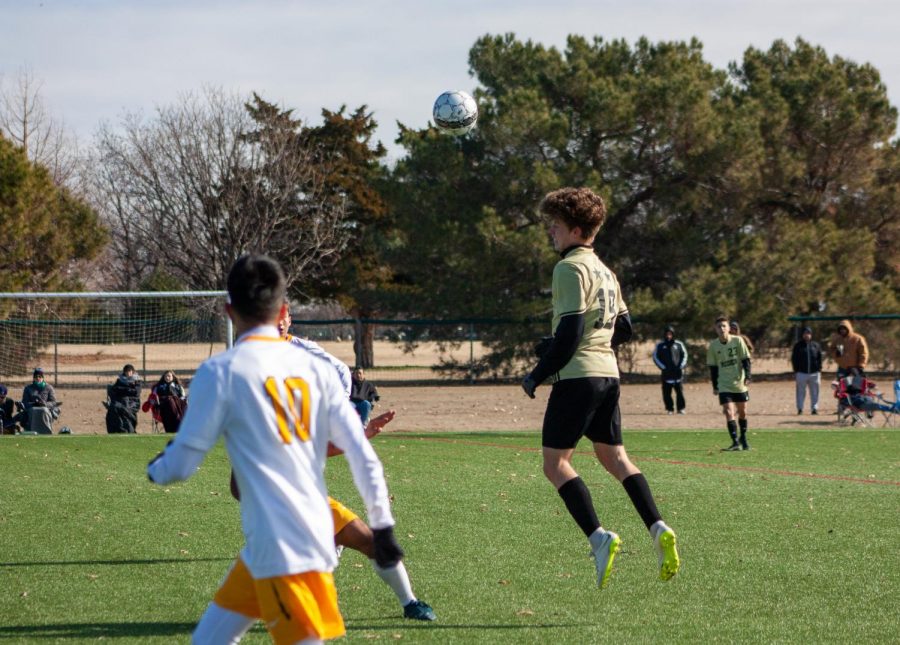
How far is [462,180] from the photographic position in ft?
117

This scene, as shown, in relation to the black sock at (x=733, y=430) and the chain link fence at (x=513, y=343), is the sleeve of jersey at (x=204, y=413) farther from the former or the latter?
the chain link fence at (x=513, y=343)

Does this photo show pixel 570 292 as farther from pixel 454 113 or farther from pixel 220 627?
pixel 454 113

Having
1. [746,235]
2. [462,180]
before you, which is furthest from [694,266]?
[462,180]

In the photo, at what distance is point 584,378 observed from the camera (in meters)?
5.89

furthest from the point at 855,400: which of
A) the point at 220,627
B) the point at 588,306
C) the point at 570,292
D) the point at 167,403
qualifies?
the point at 220,627

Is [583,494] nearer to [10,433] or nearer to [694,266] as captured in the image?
[10,433]

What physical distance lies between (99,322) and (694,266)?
17.6m

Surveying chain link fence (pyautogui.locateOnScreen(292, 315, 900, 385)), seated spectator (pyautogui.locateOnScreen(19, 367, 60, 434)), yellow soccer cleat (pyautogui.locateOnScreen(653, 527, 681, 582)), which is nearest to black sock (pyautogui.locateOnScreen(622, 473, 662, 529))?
yellow soccer cleat (pyautogui.locateOnScreen(653, 527, 681, 582))

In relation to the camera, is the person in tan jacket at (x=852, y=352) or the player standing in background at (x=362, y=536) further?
the person in tan jacket at (x=852, y=352)

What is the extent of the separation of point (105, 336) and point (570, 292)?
25.7 metres

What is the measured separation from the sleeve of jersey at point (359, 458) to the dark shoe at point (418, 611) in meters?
2.33

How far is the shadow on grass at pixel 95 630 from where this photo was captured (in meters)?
5.43

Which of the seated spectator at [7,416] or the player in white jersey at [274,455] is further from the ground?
the player in white jersey at [274,455]

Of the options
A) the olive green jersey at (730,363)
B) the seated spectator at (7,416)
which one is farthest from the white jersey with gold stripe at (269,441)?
the seated spectator at (7,416)
